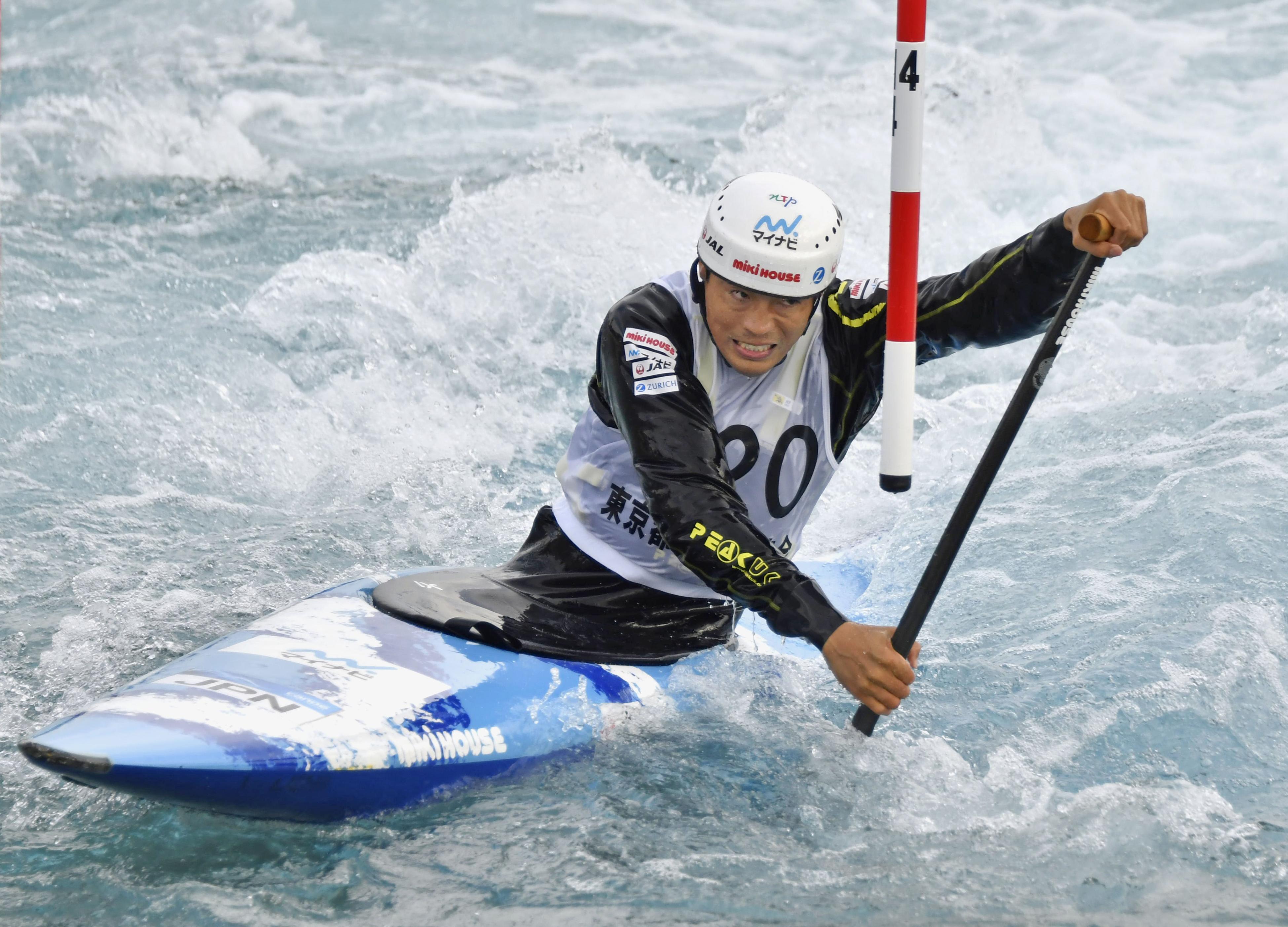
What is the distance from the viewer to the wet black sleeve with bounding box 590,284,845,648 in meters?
3.12

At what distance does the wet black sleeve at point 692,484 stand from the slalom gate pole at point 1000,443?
166 mm

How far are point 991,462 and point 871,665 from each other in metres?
0.53

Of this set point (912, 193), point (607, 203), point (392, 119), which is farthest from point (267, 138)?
point (912, 193)

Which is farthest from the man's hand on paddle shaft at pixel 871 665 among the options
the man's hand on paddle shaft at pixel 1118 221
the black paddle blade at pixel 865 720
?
the man's hand on paddle shaft at pixel 1118 221

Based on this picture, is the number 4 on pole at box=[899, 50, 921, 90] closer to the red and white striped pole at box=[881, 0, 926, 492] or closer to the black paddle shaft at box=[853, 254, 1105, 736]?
the red and white striped pole at box=[881, 0, 926, 492]

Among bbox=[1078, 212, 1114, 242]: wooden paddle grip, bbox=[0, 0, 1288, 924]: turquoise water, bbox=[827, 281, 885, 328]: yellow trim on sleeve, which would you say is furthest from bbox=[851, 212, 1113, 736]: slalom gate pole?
bbox=[0, 0, 1288, 924]: turquoise water

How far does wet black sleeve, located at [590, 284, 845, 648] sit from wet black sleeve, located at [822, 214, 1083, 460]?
379 mm

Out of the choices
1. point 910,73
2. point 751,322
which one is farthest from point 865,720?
point 910,73

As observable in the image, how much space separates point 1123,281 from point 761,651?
524cm

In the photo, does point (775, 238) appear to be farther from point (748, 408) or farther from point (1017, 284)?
point (1017, 284)

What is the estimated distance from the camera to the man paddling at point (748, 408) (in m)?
3.14

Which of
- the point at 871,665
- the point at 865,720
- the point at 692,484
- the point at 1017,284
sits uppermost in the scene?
the point at 1017,284

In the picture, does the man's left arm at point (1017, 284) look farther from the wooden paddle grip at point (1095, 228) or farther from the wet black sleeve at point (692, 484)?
the wet black sleeve at point (692, 484)

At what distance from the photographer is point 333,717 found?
319 centimetres
